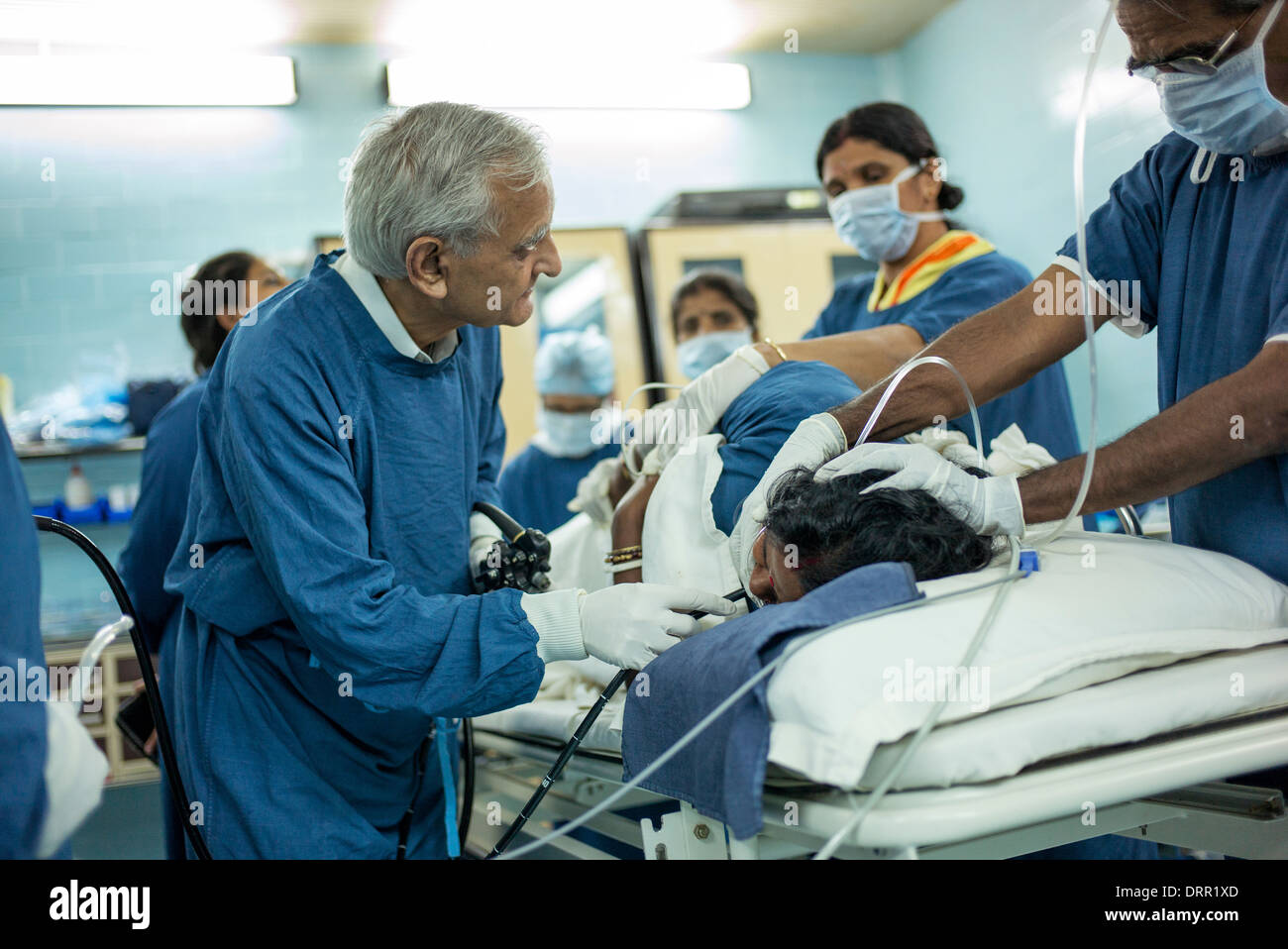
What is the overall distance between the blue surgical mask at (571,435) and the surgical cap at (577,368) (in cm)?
10

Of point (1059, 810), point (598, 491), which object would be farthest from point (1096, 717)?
point (598, 491)

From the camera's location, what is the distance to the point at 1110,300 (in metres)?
1.52

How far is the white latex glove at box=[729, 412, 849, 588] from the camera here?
142 centimetres

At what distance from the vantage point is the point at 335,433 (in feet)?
4.69

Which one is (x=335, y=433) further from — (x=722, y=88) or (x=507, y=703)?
(x=722, y=88)

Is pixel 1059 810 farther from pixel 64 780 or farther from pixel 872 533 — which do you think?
pixel 64 780

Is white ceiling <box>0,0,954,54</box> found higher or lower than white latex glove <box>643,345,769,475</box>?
higher

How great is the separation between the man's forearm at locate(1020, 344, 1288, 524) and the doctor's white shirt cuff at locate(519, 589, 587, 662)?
1.86 feet

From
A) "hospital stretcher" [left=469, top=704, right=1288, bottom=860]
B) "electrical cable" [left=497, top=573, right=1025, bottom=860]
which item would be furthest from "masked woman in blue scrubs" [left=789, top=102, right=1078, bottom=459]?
"electrical cable" [left=497, top=573, right=1025, bottom=860]

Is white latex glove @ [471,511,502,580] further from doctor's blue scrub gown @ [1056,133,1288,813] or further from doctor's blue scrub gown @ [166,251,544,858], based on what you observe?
doctor's blue scrub gown @ [1056,133,1288,813]

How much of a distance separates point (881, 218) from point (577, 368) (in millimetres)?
1236

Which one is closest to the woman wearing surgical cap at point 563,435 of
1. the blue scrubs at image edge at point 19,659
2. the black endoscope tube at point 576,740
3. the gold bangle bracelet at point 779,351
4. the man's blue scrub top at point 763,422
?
the gold bangle bracelet at point 779,351
